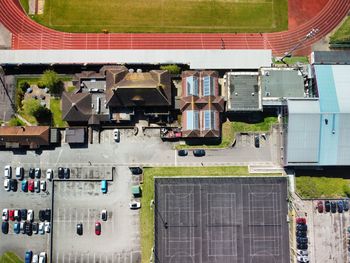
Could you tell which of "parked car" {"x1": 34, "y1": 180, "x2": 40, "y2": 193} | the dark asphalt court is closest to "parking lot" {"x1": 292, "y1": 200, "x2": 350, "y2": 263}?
the dark asphalt court

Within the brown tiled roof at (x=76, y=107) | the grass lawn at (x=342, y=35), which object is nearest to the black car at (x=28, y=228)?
the brown tiled roof at (x=76, y=107)

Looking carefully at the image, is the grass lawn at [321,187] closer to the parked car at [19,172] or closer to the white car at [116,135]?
the white car at [116,135]

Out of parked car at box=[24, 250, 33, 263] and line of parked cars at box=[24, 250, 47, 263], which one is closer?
line of parked cars at box=[24, 250, 47, 263]

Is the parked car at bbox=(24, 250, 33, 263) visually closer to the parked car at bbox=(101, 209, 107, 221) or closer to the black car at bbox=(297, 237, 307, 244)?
the parked car at bbox=(101, 209, 107, 221)

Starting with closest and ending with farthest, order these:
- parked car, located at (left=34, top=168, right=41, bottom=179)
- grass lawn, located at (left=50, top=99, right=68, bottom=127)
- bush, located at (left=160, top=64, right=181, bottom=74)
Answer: parked car, located at (left=34, top=168, right=41, bottom=179) → bush, located at (left=160, top=64, right=181, bottom=74) → grass lawn, located at (left=50, top=99, right=68, bottom=127)

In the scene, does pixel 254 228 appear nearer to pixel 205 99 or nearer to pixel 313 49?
pixel 205 99

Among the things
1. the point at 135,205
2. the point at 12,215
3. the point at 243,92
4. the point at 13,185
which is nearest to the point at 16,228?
the point at 12,215

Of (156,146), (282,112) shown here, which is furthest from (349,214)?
(156,146)
